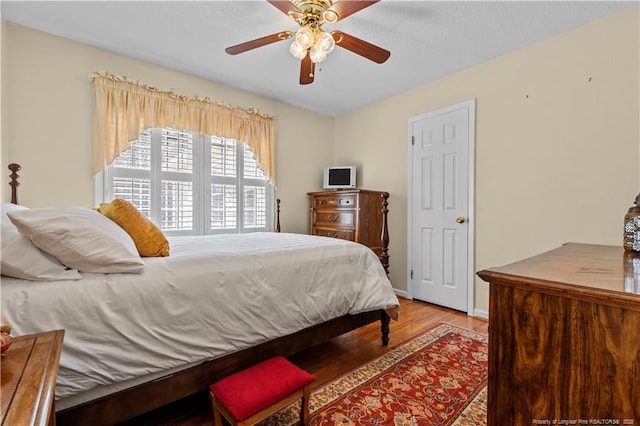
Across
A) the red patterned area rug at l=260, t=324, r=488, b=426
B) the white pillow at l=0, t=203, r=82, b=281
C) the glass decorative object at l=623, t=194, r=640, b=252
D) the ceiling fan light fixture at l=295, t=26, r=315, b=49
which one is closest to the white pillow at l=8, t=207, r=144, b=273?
the white pillow at l=0, t=203, r=82, b=281

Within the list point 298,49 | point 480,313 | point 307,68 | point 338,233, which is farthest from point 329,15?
point 480,313

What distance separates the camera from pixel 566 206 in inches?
97.0

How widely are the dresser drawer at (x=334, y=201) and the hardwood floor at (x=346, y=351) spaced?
135 centimetres

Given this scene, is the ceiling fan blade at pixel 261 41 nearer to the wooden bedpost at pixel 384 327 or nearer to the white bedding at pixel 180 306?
the white bedding at pixel 180 306

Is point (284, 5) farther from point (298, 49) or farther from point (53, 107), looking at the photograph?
point (53, 107)

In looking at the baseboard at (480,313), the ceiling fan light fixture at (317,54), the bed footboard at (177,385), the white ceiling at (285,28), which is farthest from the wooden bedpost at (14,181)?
the baseboard at (480,313)

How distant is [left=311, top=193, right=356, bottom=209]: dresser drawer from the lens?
11.6 ft

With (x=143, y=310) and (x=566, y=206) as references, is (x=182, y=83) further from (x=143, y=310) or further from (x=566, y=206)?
(x=566, y=206)

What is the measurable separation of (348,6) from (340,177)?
2534mm

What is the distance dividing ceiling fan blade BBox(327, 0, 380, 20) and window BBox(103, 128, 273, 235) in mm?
2144

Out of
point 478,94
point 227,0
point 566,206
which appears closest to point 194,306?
point 227,0

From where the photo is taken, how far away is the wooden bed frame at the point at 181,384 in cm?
118

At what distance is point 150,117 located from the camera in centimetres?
290

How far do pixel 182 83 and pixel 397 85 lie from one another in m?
2.39
